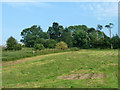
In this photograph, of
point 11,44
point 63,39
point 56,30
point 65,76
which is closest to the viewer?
point 65,76

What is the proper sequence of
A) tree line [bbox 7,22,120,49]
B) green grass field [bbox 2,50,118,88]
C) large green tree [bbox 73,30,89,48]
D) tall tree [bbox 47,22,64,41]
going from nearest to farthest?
green grass field [bbox 2,50,118,88] < tree line [bbox 7,22,120,49] < large green tree [bbox 73,30,89,48] < tall tree [bbox 47,22,64,41]

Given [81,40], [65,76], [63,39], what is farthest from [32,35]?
[65,76]

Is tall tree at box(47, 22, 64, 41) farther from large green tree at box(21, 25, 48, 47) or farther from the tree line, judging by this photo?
large green tree at box(21, 25, 48, 47)

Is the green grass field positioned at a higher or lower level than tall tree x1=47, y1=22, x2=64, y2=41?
lower

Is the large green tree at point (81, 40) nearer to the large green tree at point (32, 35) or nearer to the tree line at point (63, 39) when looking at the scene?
the tree line at point (63, 39)

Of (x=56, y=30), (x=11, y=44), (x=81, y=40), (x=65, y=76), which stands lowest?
(x=65, y=76)

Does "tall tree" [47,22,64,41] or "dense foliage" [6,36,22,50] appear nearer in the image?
"dense foliage" [6,36,22,50]

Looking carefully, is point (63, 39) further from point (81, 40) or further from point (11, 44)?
point (11, 44)

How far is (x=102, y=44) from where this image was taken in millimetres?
40969

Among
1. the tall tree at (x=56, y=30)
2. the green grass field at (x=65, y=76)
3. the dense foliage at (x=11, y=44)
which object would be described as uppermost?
the tall tree at (x=56, y=30)

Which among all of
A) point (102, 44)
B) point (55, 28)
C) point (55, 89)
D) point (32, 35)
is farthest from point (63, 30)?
point (55, 89)

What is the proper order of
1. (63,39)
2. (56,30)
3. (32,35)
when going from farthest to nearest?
(56,30) → (63,39) → (32,35)

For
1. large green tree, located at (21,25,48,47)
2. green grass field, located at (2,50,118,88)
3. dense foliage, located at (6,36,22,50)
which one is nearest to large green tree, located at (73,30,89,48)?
large green tree, located at (21,25,48,47)

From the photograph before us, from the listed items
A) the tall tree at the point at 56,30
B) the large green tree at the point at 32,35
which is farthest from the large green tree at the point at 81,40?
the large green tree at the point at 32,35
